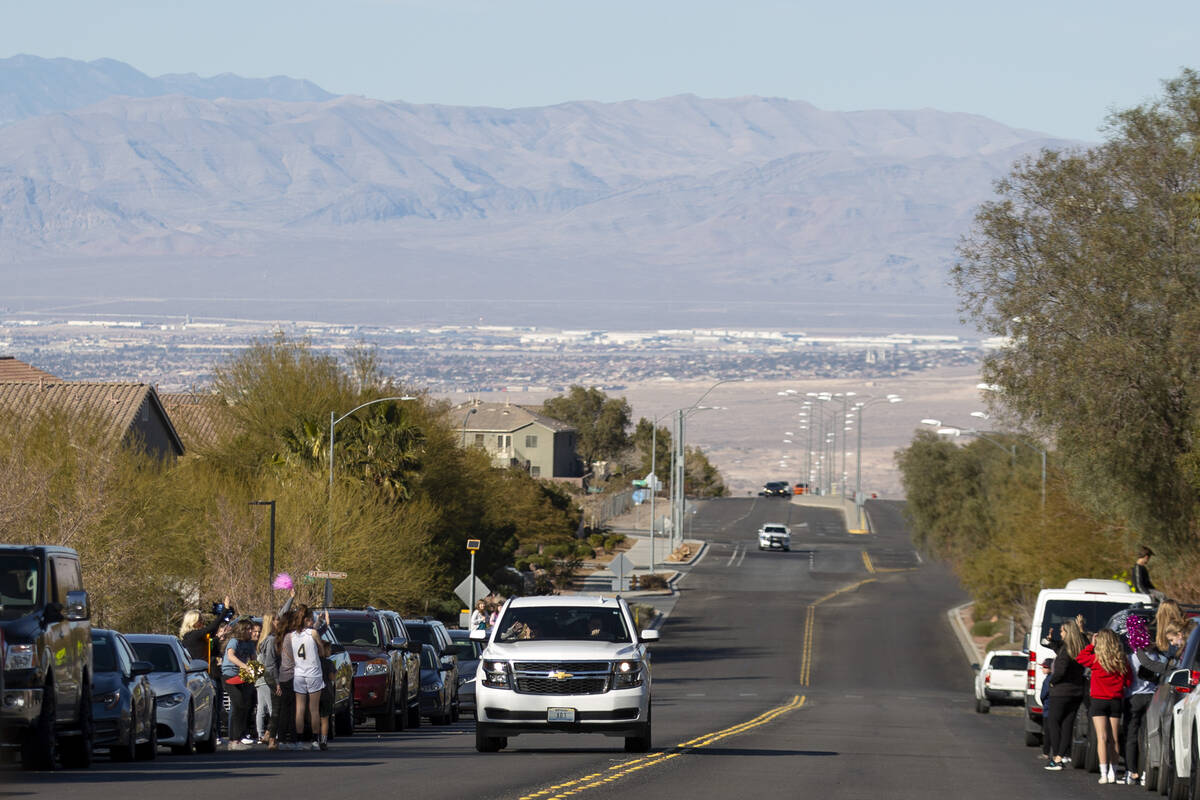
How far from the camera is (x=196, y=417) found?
74.8m

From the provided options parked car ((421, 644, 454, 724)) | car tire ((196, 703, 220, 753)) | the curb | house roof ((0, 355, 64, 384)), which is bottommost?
the curb

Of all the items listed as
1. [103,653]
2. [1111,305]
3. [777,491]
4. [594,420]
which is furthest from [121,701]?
[594,420]

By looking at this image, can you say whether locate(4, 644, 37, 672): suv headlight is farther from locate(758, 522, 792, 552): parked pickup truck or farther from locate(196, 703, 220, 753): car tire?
locate(758, 522, 792, 552): parked pickup truck

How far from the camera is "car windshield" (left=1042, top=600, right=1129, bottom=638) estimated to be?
26500 millimetres

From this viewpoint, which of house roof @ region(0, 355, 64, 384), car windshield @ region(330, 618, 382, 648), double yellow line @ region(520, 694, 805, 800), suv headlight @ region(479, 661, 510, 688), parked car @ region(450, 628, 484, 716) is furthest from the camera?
house roof @ region(0, 355, 64, 384)

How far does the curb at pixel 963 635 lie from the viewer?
63.0 m

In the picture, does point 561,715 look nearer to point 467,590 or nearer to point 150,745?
point 150,745

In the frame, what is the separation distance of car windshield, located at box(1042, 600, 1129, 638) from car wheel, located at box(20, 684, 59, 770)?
14.5 metres

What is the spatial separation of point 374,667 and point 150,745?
6716 millimetres

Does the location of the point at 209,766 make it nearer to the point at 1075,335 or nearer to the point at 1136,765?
the point at 1136,765

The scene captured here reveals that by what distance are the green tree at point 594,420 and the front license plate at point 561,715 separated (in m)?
136

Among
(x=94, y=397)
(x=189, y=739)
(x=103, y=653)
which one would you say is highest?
(x=94, y=397)

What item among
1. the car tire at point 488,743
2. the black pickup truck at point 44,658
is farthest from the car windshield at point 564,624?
the black pickup truck at point 44,658

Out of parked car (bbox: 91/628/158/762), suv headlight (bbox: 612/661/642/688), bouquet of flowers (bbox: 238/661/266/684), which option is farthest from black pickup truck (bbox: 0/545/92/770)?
suv headlight (bbox: 612/661/642/688)
